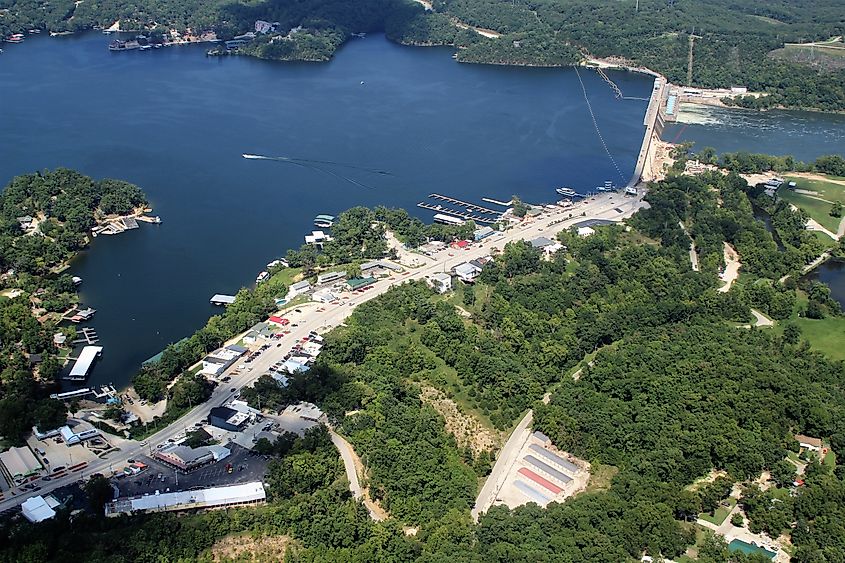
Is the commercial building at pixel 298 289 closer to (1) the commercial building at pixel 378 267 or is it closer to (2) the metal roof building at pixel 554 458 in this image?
(1) the commercial building at pixel 378 267

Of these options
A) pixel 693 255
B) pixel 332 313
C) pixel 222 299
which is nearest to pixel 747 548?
pixel 332 313

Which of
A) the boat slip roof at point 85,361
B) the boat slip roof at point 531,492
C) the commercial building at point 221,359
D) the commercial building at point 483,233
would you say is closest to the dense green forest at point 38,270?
the boat slip roof at point 85,361

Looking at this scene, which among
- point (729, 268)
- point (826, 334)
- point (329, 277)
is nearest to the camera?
point (826, 334)

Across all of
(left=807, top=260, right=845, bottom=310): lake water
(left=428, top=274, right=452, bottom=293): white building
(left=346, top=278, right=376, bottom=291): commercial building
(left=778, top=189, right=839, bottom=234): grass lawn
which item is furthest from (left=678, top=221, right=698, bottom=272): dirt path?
(left=346, top=278, right=376, bottom=291): commercial building


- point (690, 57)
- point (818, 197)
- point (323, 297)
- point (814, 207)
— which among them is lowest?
point (814, 207)

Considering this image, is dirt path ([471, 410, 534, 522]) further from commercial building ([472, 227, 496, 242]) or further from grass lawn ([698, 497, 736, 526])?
commercial building ([472, 227, 496, 242])

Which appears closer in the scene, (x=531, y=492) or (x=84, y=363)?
(x=531, y=492)

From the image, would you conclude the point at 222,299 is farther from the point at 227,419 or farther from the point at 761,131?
the point at 761,131

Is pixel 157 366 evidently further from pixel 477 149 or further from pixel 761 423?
pixel 477 149
